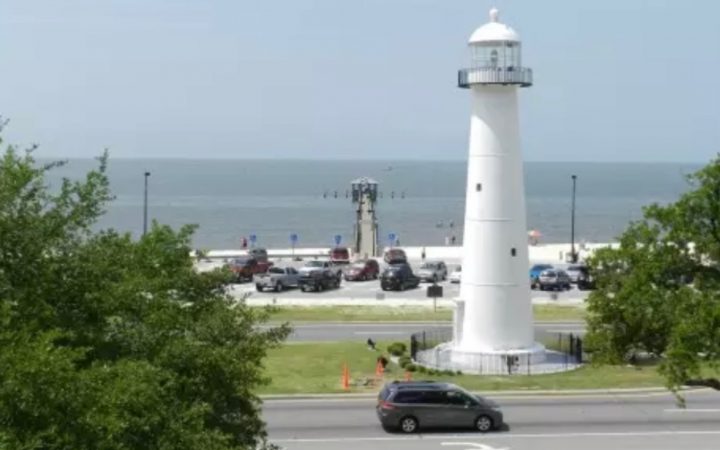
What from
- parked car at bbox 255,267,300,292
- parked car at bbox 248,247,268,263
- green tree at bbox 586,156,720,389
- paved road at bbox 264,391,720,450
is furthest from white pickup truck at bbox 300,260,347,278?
green tree at bbox 586,156,720,389

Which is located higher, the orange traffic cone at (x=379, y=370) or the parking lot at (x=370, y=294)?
the parking lot at (x=370, y=294)

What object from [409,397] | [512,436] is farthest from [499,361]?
[409,397]

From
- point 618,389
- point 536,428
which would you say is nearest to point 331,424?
point 536,428

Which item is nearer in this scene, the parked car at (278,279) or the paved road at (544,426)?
the paved road at (544,426)

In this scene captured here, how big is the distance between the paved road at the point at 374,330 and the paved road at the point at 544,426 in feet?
34.4

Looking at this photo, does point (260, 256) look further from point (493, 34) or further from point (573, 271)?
point (493, 34)

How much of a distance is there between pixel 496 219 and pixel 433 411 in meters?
10.5

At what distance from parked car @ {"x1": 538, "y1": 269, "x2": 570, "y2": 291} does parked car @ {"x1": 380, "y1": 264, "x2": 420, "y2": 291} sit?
271 inches

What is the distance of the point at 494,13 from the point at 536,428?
51.9ft

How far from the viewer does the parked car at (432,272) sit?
2533 inches

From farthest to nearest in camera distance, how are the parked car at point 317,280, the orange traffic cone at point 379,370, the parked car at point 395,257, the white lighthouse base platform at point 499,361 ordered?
1. the parked car at point 395,257
2. the parked car at point 317,280
3. the white lighthouse base platform at point 499,361
4. the orange traffic cone at point 379,370

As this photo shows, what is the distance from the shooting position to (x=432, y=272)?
6456 cm

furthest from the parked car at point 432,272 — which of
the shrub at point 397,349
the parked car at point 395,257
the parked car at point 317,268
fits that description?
the shrub at point 397,349

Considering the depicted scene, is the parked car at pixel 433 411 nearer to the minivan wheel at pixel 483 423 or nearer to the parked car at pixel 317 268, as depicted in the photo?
the minivan wheel at pixel 483 423
